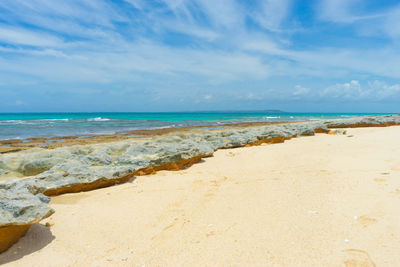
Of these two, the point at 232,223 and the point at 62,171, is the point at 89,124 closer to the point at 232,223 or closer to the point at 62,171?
the point at 62,171

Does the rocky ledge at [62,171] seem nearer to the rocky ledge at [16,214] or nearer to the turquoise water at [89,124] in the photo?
the rocky ledge at [16,214]

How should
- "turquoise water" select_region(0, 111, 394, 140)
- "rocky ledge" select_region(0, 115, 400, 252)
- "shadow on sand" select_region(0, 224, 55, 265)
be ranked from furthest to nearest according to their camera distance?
"turquoise water" select_region(0, 111, 394, 140), "rocky ledge" select_region(0, 115, 400, 252), "shadow on sand" select_region(0, 224, 55, 265)

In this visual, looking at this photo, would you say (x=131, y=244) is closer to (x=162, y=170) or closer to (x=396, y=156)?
(x=162, y=170)

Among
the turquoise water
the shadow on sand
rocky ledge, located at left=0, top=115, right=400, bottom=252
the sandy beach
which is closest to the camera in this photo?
the sandy beach

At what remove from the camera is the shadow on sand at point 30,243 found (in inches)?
113

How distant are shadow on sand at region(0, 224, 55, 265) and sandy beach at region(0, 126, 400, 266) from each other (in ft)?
0.03

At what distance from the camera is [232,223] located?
342cm

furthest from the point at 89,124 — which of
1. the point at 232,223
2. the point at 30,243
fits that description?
the point at 232,223

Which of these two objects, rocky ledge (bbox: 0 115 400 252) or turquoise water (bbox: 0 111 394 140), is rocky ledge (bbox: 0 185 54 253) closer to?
rocky ledge (bbox: 0 115 400 252)

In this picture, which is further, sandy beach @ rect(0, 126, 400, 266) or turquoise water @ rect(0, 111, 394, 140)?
turquoise water @ rect(0, 111, 394, 140)

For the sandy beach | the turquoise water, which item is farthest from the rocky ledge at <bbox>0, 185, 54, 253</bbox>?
the turquoise water

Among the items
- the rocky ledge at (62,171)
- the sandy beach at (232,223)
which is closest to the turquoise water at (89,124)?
the rocky ledge at (62,171)

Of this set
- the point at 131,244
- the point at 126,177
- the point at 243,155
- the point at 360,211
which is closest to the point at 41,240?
the point at 131,244

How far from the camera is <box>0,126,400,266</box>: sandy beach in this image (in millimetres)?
2707
